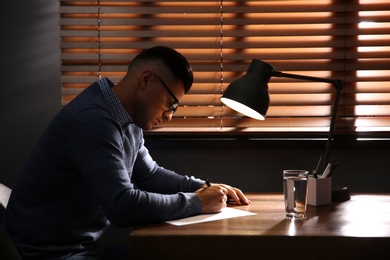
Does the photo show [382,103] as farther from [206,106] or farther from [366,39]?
[206,106]

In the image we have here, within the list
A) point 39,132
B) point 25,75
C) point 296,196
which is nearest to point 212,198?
point 296,196

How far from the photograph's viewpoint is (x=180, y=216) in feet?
5.79

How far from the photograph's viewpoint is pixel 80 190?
1.79 meters

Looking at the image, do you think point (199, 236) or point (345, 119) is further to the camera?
point (345, 119)

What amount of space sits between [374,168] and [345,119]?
272 mm

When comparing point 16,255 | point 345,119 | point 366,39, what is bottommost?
point 16,255

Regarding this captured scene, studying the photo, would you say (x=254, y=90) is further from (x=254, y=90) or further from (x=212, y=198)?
(x=212, y=198)

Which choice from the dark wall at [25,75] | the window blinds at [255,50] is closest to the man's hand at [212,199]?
the window blinds at [255,50]

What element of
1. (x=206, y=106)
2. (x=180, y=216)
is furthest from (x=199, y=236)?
(x=206, y=106)

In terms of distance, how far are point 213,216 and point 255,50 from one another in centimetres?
100

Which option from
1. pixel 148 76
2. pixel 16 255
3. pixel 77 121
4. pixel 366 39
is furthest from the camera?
pixel 366 39

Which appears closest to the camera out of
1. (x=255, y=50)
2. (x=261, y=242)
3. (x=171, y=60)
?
(x=261, y=242)

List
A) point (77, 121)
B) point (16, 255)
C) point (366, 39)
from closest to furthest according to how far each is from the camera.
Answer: point (16, 255) < point (77, 121) < point (366, 39)

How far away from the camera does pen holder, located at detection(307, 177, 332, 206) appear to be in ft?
6.52
